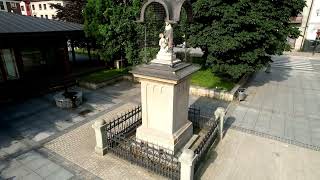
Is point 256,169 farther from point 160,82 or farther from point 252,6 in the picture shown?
point 252,6

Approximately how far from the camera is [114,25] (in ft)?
55.9

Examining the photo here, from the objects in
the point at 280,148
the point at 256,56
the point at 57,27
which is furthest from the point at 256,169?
the point at 57,27

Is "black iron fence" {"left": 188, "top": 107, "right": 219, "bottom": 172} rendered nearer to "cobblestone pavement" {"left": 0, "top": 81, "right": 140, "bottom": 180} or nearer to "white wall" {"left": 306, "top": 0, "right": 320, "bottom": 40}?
"cobblestone pavement" {"left": 0, "top": 81, "right": 140, "bottom": 180}

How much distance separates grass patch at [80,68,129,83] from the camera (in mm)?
17031

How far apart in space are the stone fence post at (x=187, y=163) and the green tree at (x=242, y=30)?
26.6 ft

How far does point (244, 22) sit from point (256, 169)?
26.1 feet

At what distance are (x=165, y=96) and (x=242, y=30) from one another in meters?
7.98

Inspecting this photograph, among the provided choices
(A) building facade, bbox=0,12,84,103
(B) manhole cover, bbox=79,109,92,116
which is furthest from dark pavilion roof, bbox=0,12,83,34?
(B) manhole cover, bbox=79,109,92,116

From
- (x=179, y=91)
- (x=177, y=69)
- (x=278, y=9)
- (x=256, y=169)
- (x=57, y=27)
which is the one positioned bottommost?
(x=256, y=169)

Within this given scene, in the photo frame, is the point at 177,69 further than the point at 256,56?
No

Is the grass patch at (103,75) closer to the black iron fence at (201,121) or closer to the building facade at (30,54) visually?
the building facade at (30,54)

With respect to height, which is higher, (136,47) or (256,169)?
(136,47)

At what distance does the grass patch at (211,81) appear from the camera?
15.3 m

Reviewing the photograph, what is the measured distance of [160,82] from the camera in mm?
7441
